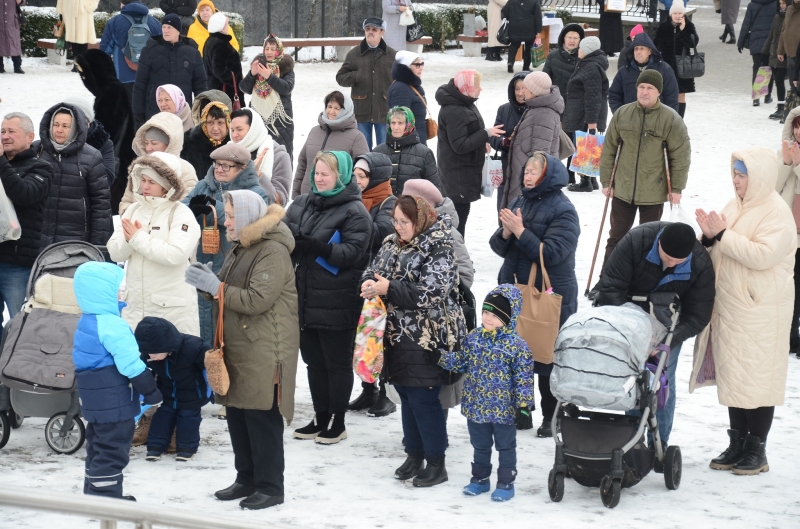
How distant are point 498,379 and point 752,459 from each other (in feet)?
5.47

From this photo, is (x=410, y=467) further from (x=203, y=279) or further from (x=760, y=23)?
(x=760, y=23)

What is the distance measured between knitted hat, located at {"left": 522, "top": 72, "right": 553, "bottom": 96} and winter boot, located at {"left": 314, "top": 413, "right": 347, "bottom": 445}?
13.3ft

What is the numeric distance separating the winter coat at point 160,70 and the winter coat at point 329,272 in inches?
222

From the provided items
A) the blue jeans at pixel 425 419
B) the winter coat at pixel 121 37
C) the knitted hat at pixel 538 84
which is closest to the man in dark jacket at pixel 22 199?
the blue jeans at pixel 425 419

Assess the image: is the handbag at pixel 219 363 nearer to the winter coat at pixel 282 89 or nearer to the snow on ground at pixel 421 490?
the snow on ground at pixel 421 490

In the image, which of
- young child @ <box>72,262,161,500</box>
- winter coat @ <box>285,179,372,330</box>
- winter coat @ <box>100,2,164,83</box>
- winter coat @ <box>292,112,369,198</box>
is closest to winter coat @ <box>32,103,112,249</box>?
winter coat @ <box>285,179,372,330</box>

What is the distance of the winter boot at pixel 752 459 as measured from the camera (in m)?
6.78

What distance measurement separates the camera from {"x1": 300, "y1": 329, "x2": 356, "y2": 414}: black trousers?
7137mm

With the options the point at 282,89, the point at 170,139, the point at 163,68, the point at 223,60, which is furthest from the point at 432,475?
the point at 223,60

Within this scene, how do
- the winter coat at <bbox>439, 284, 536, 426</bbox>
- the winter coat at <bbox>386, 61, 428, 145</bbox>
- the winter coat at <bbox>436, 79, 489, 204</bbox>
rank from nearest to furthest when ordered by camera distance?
the winter coat at <bbox>439, 284, 536, 426</bbox>
the winter coat at <bbox>436, 79, 489, 204</bbox>
the winter coat at <bbox>386, 61, 428, 145</bbox>

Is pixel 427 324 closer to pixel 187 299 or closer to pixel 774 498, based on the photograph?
pixel 187 299

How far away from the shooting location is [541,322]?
695 cm

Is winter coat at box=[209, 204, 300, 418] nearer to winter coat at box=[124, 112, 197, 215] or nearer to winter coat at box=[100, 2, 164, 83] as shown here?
winter coat at box=[124, 112, 197, 215]

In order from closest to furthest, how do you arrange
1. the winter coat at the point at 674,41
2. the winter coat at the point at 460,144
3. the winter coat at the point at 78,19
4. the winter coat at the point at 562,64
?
the winter coat at the point at 460,144
the winter coat at the point at 562,64
the winter coat at the point at 674,41
the winter coat at the point at 78,19
